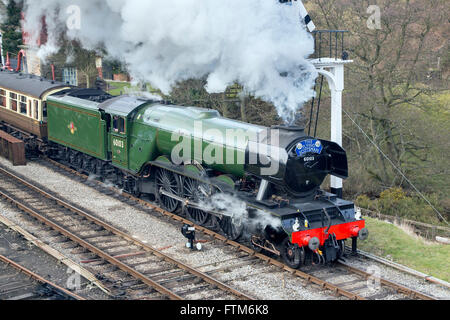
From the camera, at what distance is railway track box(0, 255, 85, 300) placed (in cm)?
827

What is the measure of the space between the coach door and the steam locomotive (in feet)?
0.10

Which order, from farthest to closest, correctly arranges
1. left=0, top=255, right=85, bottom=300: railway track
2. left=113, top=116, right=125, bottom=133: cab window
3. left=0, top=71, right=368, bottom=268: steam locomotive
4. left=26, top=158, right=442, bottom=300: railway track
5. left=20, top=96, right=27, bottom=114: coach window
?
left=20, top=96, right=27, bottom=114: coach window
left=113, top=116, right=125, bottom=133: cab window
left=0, top=71, right=368, bottom=268: steam locomotive
left=26, top=158, right=442, bottom=300: railway track
left=0, top=255, right=85, bottom=300: railway track

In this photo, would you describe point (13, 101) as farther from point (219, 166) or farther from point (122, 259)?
point (122, 259)

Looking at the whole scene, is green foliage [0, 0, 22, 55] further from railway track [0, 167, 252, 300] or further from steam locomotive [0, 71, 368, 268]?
railway track [0, 167, 252, 300]

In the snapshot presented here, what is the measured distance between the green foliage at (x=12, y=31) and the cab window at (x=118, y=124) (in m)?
21.3

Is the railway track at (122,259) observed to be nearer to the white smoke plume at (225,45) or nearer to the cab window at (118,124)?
the cab window at (118,124)

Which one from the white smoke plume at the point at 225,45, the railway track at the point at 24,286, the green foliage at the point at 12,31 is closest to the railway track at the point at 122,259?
the railway track at the point at 24,286

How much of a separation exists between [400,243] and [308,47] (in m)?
4.87

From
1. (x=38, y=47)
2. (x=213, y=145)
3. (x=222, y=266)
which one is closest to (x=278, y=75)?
(x=213, y=145)

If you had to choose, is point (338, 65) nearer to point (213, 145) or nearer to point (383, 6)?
point (213, 145)

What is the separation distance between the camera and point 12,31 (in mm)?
32875

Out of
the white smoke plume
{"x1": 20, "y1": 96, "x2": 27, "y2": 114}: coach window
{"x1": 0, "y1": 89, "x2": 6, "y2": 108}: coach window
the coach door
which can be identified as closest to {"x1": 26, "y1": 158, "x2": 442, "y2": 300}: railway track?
the white smoke plume

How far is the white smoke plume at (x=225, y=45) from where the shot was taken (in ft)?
36.9

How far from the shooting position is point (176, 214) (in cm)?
1340
